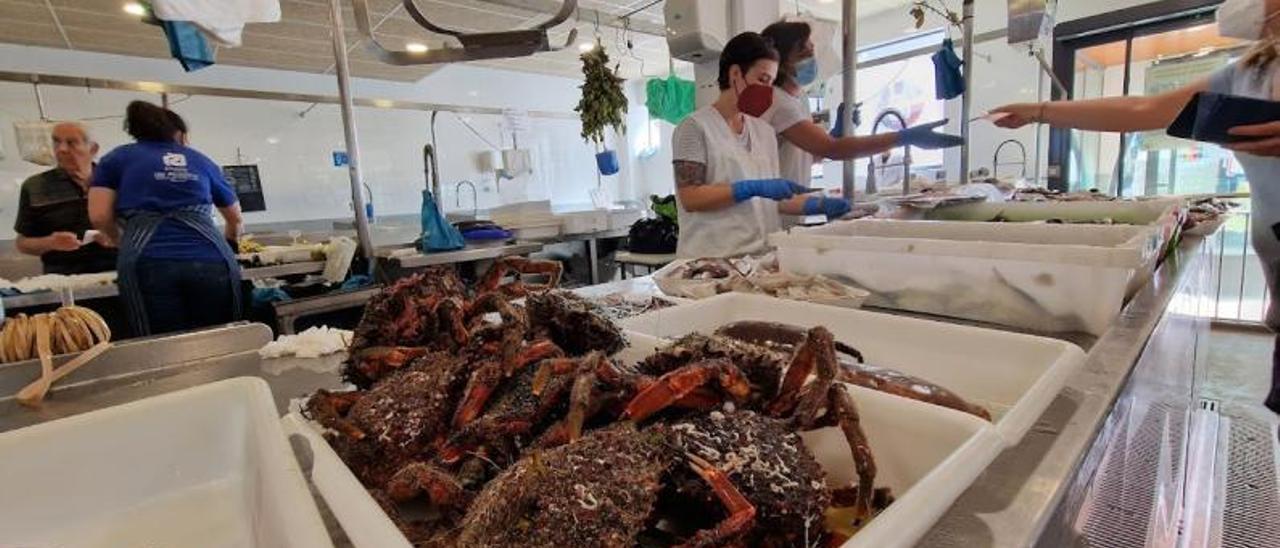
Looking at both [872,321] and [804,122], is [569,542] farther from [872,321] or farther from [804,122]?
[804,122]

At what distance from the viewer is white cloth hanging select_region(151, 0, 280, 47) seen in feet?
5.56

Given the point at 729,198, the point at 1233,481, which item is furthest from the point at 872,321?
the point at 1233,481

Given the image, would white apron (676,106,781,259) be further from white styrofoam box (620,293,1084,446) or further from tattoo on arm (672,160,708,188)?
white styrofoam box (620,293,1084,446)

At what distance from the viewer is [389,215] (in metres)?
7.99

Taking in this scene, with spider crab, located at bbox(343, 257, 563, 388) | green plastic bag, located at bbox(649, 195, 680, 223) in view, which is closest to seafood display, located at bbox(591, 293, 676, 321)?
spider crab, located at bbox(343, 257, 563, 388)

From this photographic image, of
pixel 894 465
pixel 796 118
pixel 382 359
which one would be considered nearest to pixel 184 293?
pixel 382 359

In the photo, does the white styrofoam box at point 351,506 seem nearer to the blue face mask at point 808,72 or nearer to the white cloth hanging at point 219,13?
the white cloth hanging at point 219,13

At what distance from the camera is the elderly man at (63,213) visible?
3.48m

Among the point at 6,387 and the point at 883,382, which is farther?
the point at 6,387

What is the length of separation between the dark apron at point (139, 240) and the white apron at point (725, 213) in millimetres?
2442

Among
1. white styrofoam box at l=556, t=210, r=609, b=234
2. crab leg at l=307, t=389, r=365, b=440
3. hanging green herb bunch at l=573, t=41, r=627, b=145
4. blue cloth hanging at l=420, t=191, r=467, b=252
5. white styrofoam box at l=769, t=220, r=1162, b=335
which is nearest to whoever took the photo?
crab leg at l=307, t=389, r=365, b=440

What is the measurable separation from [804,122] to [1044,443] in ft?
7.75

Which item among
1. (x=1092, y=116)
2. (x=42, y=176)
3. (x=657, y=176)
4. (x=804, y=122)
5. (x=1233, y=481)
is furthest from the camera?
(x=657, y=176)

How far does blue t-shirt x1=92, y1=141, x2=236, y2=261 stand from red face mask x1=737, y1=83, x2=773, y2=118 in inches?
106
